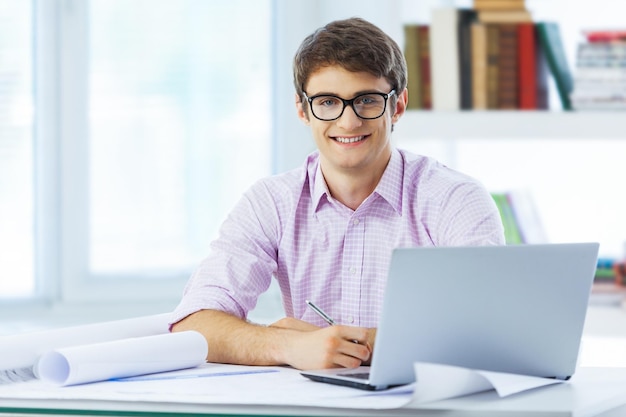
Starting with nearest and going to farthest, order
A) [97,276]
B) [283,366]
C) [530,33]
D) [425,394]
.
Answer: [425,394]
[283,366]
[530,33]
[97,276]

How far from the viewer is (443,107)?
2969 millimetres

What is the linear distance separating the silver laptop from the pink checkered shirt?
529 millimetres

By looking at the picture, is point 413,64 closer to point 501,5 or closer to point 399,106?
point 501,5

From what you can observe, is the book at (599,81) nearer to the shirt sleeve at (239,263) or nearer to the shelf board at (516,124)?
the shelf board at (516,124)

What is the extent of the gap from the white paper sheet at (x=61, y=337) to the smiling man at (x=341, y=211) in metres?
0.11

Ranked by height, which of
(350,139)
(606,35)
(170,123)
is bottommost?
(350,139)

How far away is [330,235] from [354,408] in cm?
82

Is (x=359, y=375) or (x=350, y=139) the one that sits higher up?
(x=350, y=139)

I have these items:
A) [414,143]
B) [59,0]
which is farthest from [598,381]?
[59,0]

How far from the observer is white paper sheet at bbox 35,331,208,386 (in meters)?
1.46

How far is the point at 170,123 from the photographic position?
3.20 meters

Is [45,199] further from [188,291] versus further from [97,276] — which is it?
[188,291]

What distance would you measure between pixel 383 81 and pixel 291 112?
139 cm

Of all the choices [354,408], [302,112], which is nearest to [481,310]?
[354,408]
